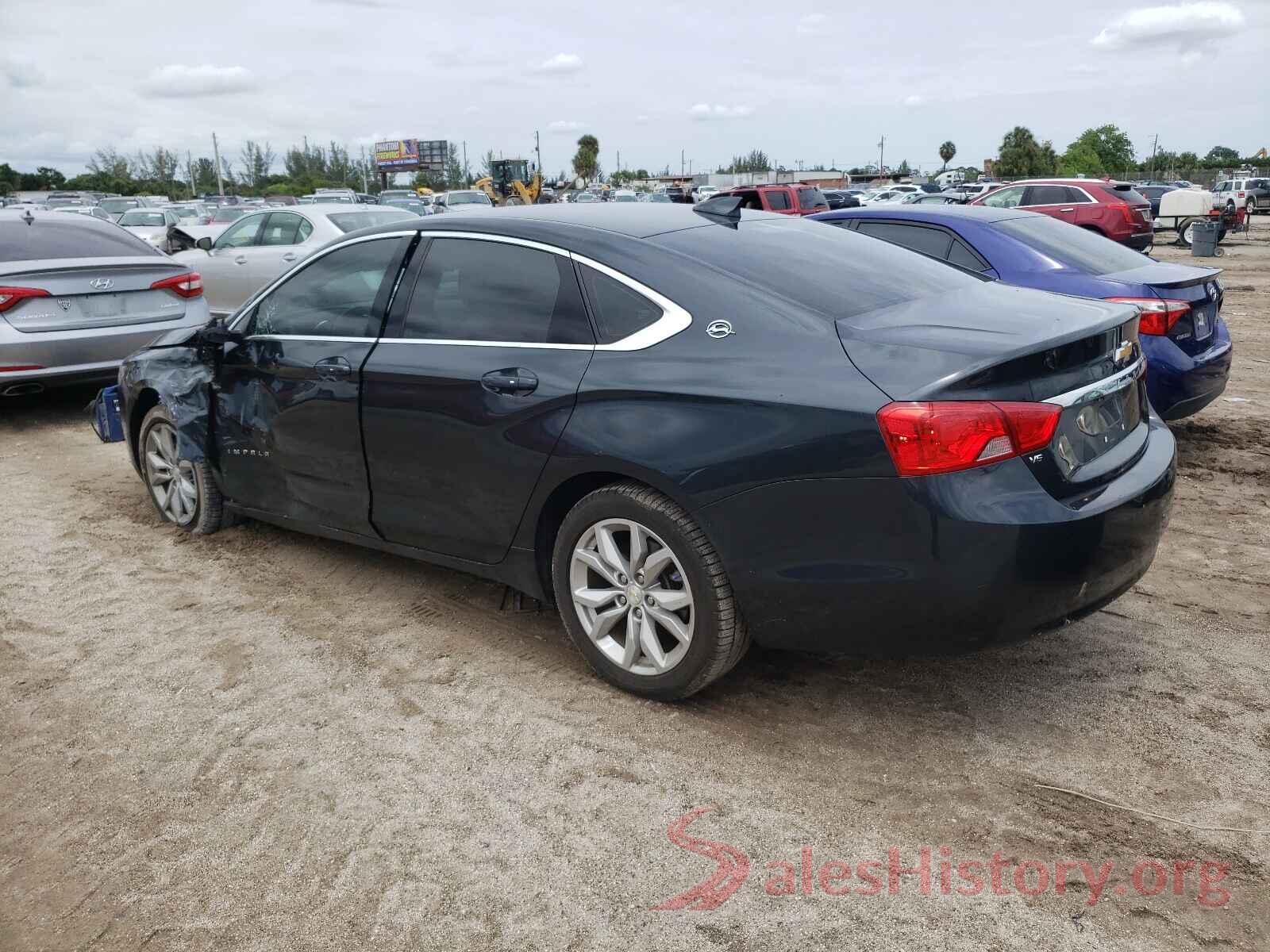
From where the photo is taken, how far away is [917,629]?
300cm

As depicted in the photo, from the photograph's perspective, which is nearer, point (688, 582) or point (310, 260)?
point (688, 582)

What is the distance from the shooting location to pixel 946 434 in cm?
286

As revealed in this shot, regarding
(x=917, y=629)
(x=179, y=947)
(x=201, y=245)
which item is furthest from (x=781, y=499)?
(x=201, y=245)

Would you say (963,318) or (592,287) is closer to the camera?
(963,318)

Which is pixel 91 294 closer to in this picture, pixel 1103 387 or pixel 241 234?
pixel 241 234

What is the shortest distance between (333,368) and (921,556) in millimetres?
2553

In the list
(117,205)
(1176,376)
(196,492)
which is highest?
(117,205)

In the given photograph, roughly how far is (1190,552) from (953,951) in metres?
3.22

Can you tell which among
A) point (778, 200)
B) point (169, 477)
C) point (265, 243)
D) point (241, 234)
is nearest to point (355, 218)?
point (265, 243)

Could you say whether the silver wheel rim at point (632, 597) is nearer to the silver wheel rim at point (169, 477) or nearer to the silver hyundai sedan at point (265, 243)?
the silver wheel rim at point (169, 477)

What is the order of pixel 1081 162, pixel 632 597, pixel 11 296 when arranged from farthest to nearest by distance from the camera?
pixel 1081 162, pixel 11 296, pixel 632 597

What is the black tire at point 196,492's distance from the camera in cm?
532

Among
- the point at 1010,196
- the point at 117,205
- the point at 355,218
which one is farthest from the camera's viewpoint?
the point at 117,205

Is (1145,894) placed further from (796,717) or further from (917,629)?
(796,717)
